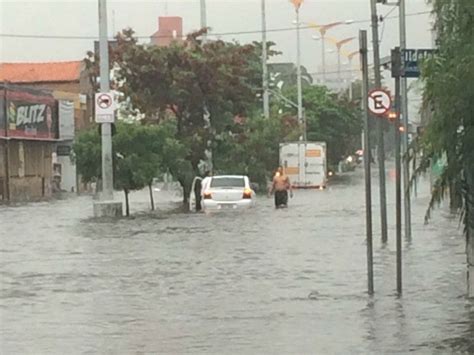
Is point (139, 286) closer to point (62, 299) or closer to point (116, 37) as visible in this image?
point (62, 299)

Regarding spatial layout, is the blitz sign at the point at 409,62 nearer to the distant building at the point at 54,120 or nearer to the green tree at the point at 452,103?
the green tree at the point at 452,103

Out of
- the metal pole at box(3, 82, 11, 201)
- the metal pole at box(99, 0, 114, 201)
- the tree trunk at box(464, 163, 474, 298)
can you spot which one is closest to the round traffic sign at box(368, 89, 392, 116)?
the tree trunk at box(464, 163, 474, 298)

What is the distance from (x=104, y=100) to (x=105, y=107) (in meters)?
0.34

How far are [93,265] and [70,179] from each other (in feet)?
205

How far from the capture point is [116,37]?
48.4 m

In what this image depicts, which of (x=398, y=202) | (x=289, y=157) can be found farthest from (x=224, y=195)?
(x=289, y=157)

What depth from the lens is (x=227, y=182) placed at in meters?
42.6

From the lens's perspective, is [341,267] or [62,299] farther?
[341,267]

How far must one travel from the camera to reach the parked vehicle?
68.2 metres

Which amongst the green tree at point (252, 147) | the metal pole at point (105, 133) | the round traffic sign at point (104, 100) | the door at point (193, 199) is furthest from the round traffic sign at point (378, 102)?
the green tree at point (252, 147)

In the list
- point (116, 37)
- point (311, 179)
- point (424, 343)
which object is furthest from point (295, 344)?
point (311, 179)

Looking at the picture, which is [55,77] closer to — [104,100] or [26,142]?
[26,142]

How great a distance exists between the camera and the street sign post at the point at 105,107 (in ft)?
123

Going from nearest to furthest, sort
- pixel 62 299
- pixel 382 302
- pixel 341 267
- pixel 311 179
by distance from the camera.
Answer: pixel 382 302 → pixel 62 299 → pixel 341 267 → pixel 311 179
